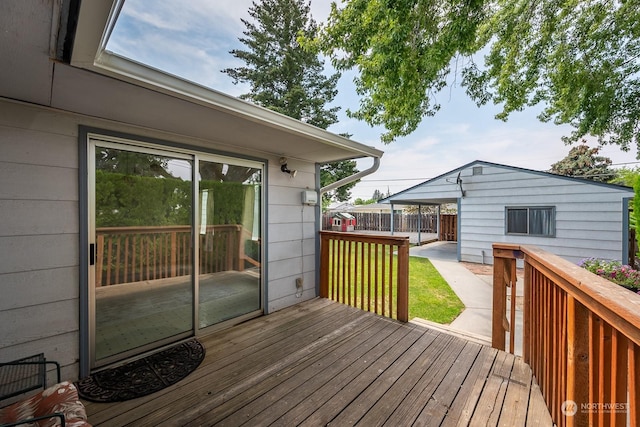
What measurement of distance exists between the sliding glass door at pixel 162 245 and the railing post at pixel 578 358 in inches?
114

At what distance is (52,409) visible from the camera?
4.23 feet

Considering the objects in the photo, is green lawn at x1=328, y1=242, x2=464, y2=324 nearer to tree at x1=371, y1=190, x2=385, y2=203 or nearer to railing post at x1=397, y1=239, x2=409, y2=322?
railing post at x1=397, y1=239, x2=409, y2=322

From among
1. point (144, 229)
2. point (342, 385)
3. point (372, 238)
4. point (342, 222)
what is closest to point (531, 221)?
point (372, 238)

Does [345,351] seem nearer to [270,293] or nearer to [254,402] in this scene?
[254,402]

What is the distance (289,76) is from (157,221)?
1071 cm

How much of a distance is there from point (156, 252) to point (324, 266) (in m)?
2.27

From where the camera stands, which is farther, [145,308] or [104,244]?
[145,308]

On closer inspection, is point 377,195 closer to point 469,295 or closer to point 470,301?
point 469,295

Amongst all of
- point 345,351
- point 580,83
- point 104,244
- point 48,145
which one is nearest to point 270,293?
point 345,351

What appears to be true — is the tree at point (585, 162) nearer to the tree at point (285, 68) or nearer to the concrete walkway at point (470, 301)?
the concrete walkway at point (470, 301)

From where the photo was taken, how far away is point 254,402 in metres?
1.85

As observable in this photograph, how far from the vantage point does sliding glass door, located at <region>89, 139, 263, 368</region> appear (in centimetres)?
223

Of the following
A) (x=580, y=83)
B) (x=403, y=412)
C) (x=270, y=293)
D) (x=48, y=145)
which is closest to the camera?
(x=403, y=412)

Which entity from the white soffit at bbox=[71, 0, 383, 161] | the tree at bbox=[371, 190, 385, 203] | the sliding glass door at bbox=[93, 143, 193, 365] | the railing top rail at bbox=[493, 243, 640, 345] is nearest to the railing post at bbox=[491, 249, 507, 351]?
the railing top rail at bbox=[493, 243, 640, 345]
